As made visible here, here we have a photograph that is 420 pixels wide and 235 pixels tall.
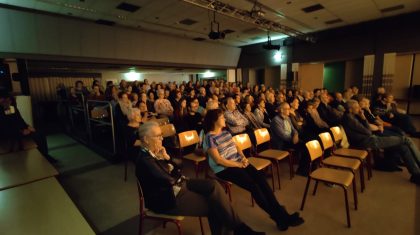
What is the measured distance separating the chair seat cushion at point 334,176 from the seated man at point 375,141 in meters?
1.36

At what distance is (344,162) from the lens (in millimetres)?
2637

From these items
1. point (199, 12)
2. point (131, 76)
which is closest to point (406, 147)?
point (199, 12)

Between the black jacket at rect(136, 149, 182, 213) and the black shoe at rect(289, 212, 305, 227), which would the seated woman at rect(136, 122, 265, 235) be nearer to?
the black jacket at rect(136, 149, 182, 213)

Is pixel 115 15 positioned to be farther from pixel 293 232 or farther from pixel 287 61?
pixel 287 61

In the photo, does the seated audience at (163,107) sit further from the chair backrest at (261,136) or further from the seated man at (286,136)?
the seated man at (286,136)

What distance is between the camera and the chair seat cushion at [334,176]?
85.5 inches

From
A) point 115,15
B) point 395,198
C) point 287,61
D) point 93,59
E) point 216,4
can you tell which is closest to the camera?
point 395,198

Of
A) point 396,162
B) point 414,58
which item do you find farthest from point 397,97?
point 396,162

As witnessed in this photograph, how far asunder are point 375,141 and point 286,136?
1.31m

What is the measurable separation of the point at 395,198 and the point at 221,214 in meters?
2.46

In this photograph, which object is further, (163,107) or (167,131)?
(163,107)

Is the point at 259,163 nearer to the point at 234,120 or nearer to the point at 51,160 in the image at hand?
the point at 234,120

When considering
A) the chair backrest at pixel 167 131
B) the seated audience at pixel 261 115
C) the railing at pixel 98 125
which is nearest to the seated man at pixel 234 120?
the seated audience at pixel 261 115

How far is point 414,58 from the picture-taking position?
8.16 m
